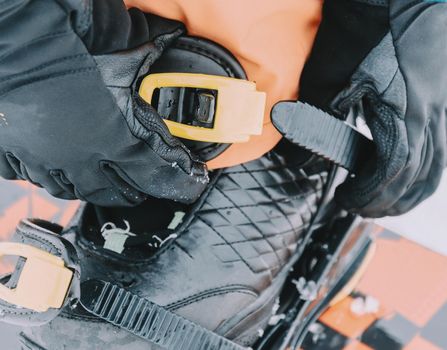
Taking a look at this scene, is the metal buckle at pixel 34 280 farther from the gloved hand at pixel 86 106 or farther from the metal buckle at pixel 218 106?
the metal buckle at pixel 218 106

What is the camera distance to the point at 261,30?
0.59 meters

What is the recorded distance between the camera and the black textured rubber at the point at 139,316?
0.65 metres

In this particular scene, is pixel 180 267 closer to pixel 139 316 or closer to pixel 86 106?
pixel 139 316

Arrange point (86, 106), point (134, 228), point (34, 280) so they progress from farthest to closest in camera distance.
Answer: point (134, 228)
point (34, 280)
point (86, 106)

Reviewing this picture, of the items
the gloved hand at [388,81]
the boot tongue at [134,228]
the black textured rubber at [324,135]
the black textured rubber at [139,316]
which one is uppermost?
the gloved hand at [388,81]

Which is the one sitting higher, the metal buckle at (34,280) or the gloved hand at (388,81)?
the gloved hand at (388,81)

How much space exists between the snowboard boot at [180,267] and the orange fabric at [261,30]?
10 centimetres

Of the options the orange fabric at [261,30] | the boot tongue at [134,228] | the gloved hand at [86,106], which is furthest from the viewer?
the boot tongue at [134,228]

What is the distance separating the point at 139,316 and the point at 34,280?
13cm

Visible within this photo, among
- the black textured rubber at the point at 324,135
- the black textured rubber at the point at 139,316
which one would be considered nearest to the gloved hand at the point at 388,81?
the black textured rubber at the point at 324,135

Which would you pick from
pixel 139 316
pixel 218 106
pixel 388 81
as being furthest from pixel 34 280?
pixel 388 81

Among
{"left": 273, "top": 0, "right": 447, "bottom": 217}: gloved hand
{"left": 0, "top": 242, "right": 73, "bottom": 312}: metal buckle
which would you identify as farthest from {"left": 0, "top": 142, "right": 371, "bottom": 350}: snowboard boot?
{"left": 273, "top": 0, "right": 447, "bottom": 217}: gloved hand

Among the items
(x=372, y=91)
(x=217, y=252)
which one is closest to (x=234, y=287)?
(x=217, y=252)

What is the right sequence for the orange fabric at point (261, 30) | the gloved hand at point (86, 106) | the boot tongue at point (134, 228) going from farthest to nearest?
the boot tongue at point (134, 228) < the orange fabric at point (261, 30) < the gloved hand at point (86, 106)
